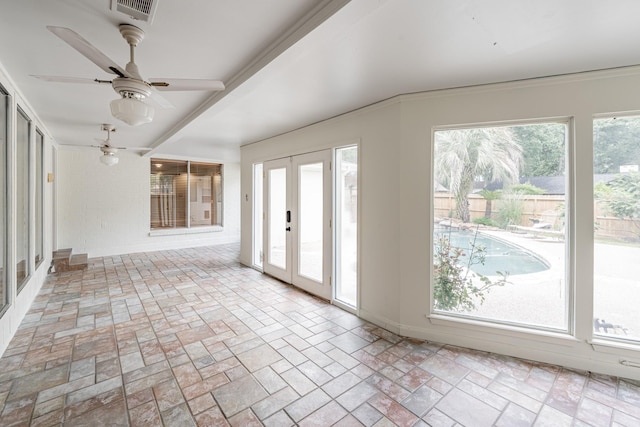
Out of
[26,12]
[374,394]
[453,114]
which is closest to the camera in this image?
[26,12]

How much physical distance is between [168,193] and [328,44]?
6858 mm

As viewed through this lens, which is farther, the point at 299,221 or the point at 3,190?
the point at 299,221

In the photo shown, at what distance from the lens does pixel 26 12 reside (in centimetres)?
163

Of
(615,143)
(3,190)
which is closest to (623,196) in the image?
(615,143)

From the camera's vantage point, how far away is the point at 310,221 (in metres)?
4.17

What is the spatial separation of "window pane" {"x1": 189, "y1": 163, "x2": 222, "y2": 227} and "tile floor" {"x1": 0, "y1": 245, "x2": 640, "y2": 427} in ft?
14.6

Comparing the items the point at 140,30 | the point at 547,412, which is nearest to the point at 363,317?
the point at 547,412

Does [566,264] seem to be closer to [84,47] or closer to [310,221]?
[310,221]

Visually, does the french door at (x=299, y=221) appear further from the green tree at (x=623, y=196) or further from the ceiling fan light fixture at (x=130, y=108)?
the green tree at (x=623, y=196)

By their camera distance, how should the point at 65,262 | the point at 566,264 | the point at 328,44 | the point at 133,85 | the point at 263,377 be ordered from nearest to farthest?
1. the point at 133,85
2. the point at 328,44
3. the point at 263,377
4. the point at 566,264
5. the point at 65,262

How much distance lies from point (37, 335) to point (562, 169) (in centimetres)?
516

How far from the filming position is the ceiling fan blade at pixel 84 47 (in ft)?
4.39

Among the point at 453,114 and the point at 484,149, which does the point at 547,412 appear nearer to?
the point at 484,149

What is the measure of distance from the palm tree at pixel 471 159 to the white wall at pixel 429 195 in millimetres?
145
